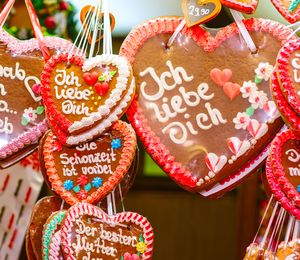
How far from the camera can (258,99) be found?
3.54 feet

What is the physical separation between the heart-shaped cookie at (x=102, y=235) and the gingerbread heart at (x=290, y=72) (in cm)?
34

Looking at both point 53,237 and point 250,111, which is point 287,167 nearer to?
point 250,111

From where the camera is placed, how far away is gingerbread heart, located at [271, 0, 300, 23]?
3.43 ft

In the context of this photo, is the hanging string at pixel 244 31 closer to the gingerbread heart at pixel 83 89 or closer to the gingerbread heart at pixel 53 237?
the gingerbread heart at pixel 83 89

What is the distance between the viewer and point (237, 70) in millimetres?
1096

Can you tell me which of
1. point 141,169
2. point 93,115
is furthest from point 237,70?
point 141,169

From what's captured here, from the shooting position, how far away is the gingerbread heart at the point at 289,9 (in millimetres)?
1046

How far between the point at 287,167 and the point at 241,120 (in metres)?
0.12

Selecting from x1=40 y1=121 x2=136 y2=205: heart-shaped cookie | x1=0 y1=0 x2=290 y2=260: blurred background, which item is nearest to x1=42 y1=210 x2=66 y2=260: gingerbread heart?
x1=40 y1=121 x2=136 y2=205: heart-shaped cookie

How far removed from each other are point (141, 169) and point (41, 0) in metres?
1.81

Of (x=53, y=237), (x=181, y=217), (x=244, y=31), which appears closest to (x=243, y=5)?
(x=244, y=31)

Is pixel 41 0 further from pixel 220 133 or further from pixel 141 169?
pixel 141 169

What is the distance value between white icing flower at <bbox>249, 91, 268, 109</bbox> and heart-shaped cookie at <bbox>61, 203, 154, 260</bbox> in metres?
0.28

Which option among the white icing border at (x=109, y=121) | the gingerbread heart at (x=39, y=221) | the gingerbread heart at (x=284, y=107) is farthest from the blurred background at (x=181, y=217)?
the gingerbread heart at (x=284, y=107)
